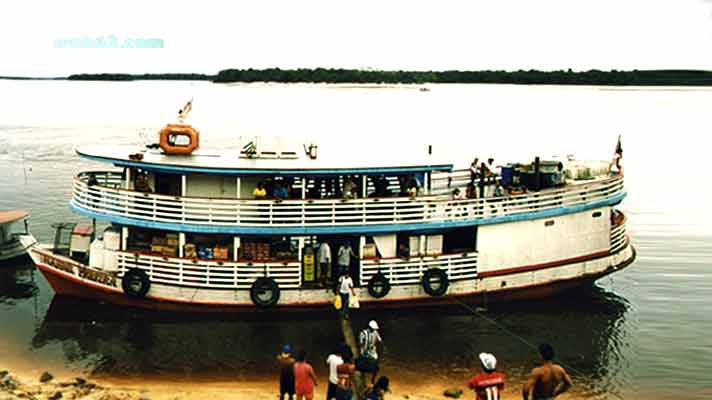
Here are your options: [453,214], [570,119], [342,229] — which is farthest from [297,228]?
[570,119]

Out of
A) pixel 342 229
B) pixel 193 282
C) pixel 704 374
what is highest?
pixel 342 229

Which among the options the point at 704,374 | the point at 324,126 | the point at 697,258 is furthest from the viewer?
the point at 324,126

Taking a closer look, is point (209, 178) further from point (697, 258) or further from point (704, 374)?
point (697, 258)

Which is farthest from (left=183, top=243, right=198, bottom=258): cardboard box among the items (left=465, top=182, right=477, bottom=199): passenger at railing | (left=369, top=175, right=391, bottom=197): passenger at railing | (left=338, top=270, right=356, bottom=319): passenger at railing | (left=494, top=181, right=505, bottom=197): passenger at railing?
(left=494, top=181, right=505, bottom=197): passenger at railing

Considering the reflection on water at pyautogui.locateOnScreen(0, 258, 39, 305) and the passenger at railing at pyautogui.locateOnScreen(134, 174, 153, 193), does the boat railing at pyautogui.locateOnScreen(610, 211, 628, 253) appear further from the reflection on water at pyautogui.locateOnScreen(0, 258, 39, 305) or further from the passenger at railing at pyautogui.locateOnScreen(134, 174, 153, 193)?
the reflection on water at pyautogui.locateOnScreen(0, 258, 39, 305)

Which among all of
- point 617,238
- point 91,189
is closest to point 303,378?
point 91,189

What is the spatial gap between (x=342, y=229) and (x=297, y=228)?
1.02 m

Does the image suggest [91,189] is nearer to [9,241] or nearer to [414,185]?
[9,241]

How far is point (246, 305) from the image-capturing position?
1772cm

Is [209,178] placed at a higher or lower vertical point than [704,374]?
higher

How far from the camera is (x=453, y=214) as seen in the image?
1845 cm

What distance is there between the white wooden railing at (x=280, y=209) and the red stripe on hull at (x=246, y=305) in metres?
1.84

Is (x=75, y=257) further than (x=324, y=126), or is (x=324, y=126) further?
(x=324, y=126)

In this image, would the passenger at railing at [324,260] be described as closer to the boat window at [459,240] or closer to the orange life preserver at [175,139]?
the boat window at [459,240]
